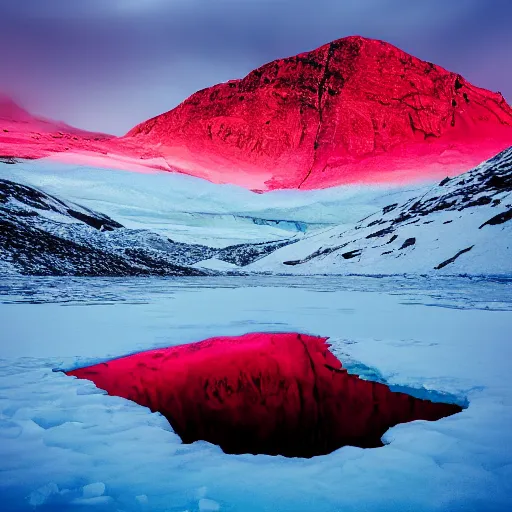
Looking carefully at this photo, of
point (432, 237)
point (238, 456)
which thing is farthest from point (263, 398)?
point (432, 237)

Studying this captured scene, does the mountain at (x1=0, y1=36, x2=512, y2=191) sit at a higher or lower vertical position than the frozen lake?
higher

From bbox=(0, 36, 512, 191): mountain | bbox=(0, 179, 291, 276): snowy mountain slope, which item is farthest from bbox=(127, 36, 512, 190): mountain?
bbox=(0, 179, 291, 276): snowy mountain slope

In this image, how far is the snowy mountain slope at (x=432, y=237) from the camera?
753 inches

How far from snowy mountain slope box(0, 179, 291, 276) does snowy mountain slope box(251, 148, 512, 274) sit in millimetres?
5385

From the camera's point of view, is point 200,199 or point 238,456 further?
point 200,199

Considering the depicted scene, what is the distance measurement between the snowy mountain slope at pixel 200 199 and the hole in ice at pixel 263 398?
42.1 m

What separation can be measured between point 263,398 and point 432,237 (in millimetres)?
20429

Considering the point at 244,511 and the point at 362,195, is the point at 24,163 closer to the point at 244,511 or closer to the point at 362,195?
the point at 362,195

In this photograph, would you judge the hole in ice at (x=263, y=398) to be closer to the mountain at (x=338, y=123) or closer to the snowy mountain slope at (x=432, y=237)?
the snowy mountain slope at (x=432, y=237)

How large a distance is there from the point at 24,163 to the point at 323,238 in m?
38.0

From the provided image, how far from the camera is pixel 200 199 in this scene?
5591cm

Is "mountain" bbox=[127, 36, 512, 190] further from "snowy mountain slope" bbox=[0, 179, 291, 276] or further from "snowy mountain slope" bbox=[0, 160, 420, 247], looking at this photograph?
"snowy mountain slope" bbox=[0, 179, 291, 276]

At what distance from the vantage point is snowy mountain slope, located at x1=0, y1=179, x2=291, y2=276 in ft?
57.0

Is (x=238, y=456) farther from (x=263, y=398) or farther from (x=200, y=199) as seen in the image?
(x=200, y=199)
